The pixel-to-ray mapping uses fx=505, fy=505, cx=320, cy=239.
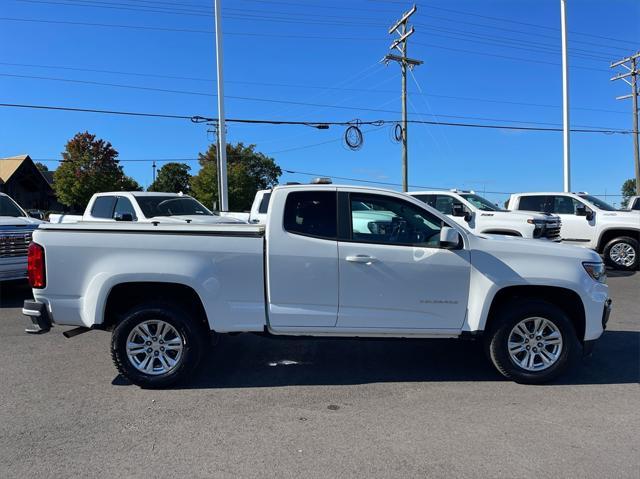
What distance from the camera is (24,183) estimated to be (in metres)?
35.8

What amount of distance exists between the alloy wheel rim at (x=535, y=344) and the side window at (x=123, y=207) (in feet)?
27.3

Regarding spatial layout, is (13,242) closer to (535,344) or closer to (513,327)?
(513,327)

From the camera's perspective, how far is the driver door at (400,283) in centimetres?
477

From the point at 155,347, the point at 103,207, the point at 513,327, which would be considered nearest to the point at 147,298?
the point at 155,347

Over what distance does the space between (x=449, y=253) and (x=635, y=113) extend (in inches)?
1272

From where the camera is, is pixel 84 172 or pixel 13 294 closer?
pixel 13 294

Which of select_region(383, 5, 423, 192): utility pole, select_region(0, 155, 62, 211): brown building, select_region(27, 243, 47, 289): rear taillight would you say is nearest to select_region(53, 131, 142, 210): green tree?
select_region(0, 155, 62, 211): brown building

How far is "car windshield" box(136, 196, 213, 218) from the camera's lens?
10.8 m

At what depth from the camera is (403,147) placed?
81.3 ft

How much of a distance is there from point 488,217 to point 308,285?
8.36m

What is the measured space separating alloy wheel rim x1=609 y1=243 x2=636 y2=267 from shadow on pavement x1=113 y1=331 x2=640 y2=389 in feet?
22.0

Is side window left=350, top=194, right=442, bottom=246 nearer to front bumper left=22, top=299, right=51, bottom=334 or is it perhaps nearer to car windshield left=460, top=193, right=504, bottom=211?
front bumper left=22, top=299, right=51, bottom=334

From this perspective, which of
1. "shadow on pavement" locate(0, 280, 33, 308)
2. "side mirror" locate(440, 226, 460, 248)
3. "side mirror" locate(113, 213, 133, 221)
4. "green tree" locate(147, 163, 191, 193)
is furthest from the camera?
"green tree" locate(147, 163, 191, 193)

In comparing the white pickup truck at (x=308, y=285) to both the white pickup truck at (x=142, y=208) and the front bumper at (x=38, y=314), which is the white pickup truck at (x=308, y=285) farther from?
the white pickup truck at (x=142, y=208)
